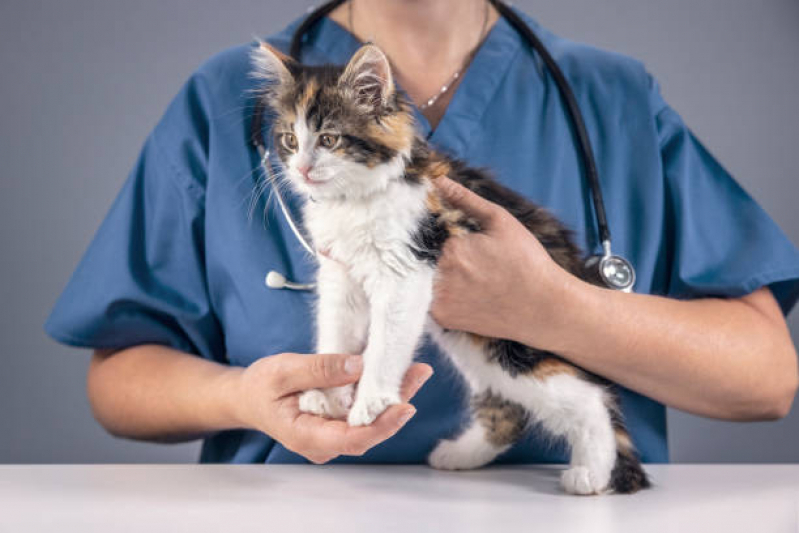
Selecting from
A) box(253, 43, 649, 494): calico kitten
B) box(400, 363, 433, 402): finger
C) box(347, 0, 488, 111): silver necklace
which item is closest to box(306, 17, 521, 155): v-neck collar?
box(347, 0, 488, 111): silver necklace

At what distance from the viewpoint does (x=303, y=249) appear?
1258 millimetres

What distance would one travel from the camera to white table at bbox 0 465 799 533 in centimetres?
82

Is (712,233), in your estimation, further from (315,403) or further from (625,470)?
(315,403)

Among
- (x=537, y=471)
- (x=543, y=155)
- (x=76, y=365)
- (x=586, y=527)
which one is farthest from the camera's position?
(x=76, y=365)

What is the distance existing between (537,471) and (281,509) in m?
0.43

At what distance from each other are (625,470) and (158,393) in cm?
72

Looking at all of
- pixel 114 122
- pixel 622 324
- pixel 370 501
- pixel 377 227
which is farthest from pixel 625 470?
pixel 114 122

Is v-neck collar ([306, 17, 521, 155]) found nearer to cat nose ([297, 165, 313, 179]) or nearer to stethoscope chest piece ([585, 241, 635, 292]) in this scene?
stethoscope chest piece ([585, 241, 635, 292])

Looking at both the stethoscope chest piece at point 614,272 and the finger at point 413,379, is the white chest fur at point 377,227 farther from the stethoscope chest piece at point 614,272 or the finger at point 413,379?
the stethoscope chest piece at point 614,272

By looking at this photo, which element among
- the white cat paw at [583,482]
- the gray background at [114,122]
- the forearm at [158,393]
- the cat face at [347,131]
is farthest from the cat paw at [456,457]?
the gray background at [114,122]

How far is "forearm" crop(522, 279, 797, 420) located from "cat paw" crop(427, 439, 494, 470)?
0.21 metres

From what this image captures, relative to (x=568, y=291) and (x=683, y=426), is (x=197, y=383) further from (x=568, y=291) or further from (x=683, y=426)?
(x=683, y=426)

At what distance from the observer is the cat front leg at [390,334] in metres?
0.91

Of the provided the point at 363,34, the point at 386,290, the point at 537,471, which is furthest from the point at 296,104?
the point at 537,471
